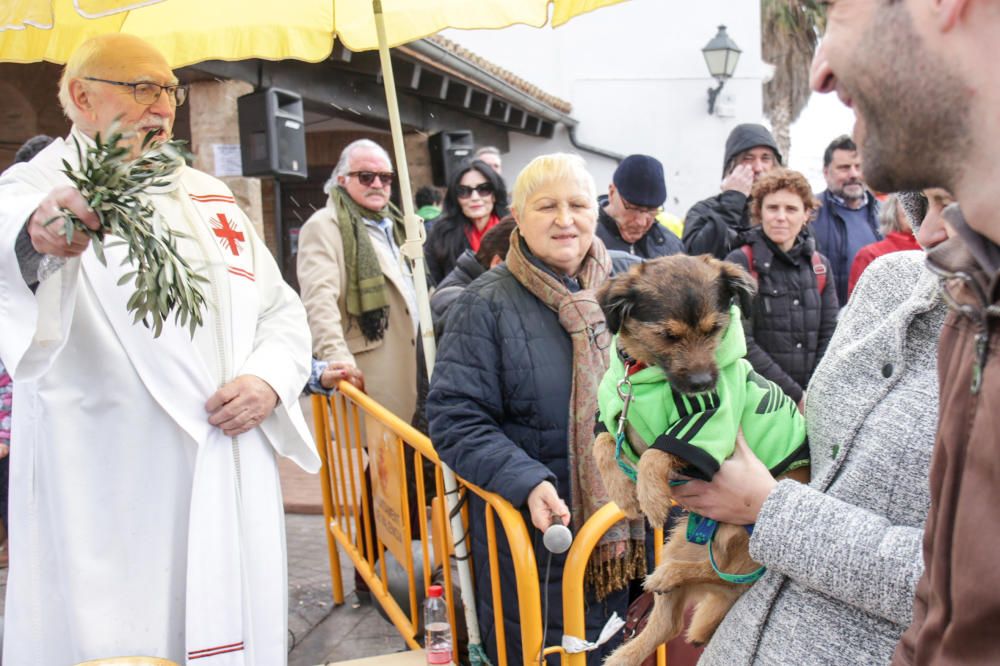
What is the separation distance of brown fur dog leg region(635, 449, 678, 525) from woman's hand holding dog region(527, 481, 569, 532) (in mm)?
530

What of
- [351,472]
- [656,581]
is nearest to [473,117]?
[351,472]

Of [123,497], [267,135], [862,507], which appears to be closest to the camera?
[862,507]

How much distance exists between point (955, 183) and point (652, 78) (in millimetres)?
19988

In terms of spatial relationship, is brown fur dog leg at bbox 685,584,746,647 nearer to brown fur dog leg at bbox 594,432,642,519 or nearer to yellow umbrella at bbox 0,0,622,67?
brown fur dog leg at bbox 594,432,642,519

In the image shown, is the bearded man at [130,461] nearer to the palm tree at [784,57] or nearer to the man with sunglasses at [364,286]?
the man with sunglasses at [364,286]

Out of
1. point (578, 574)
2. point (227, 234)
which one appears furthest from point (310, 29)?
point (578, 574)

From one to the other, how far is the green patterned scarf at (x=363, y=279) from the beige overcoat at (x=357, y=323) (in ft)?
0.12

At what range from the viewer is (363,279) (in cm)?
465

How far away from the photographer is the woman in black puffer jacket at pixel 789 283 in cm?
434

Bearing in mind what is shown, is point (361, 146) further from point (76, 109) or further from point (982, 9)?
point (982, 9)

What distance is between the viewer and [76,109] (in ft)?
9.02

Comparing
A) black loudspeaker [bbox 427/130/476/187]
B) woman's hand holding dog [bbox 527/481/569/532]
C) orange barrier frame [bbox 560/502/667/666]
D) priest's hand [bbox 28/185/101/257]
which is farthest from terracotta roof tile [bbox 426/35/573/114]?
orange barrier frame [bbox 560/502/667/666]

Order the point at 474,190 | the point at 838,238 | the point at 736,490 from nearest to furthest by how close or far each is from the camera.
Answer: the point at 736,490, the point at 474,190, the point at 838,238

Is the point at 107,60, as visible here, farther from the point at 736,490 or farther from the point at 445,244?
the point at 445,244
